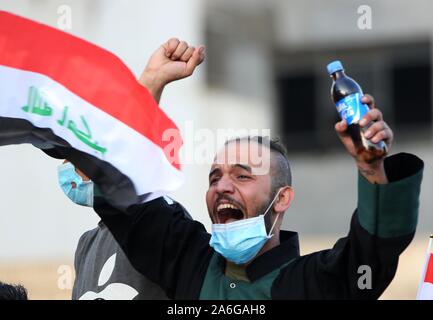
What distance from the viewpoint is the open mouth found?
15.4ft

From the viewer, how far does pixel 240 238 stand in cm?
459

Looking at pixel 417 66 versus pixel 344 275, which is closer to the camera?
pixel 344 275

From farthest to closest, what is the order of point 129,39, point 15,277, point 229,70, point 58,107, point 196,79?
point 229,70, point 196,79, point 129,39, point 15,277, point 58,107

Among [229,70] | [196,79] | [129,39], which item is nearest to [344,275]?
[129,39]

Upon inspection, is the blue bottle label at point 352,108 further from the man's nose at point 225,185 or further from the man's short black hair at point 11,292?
the man's short black hair at point 11,292

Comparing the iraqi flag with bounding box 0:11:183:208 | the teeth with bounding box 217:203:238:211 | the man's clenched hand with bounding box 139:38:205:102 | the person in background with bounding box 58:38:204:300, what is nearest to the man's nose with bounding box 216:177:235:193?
the teeth with bounding box 217:203:238:211

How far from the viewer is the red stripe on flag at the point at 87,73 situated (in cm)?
468

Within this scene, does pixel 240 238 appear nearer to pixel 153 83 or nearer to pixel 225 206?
pixel 225 206

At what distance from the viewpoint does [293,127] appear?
18.6 m

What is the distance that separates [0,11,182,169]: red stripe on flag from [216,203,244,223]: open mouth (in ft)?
0.75

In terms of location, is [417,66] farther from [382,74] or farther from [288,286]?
[288,286]

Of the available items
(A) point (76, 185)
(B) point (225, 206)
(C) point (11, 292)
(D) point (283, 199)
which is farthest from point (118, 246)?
(D) point (283, 199)
